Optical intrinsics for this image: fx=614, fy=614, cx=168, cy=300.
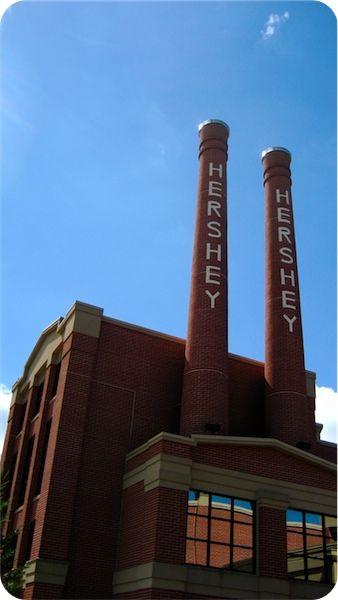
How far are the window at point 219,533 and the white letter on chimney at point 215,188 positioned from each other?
48.7 ft

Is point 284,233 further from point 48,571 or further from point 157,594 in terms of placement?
point 48,571

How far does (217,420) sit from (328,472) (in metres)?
4.43

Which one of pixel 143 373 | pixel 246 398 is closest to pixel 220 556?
pixel 143 373

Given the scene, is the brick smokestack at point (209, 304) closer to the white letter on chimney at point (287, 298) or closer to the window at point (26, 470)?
the white letter on chimney at point (287, 298)

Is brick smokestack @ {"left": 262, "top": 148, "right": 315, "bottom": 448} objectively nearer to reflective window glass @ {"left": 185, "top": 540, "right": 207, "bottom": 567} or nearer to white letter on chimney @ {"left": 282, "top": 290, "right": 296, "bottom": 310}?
white letter on chimney @ {"left": 282, "top": 290, "right": 296, "bottom": 310}

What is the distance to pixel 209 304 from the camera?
85.5ft

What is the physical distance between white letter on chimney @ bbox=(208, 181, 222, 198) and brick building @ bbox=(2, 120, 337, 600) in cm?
7

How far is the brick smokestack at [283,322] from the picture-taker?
25594 mm

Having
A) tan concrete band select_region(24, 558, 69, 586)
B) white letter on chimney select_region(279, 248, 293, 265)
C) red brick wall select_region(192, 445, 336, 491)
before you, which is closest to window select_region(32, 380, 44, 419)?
tan concrete band select_region(24, 558, 69, 586)

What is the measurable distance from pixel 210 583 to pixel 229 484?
3238 mm

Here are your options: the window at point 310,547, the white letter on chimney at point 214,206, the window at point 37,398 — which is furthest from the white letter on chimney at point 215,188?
the window at point 310,547

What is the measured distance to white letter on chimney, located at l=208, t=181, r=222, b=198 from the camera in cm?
2956

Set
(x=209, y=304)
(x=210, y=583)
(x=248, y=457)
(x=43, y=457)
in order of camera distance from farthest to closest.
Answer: (x=209, y=304) < (x=43, y=457) < (x=248, y=457) < (x=210, y=583)

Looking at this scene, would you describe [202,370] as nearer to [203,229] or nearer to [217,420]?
[217,420]
